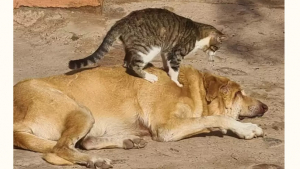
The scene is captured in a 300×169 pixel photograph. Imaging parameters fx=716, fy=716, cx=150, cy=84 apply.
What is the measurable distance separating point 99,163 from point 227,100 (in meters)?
1.59

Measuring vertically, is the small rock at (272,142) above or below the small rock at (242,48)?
below

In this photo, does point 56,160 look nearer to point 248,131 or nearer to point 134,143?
point 134,143

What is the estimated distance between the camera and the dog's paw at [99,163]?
6266 mm

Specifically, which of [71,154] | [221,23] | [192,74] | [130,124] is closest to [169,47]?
[192,74]

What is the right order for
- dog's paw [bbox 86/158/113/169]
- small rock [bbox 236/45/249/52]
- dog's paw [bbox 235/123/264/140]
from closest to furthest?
dog's paw [bbox 86/158/113/169] < dog's paw [bbox 235/123/264/140] < small rock [bbox 236/45/249/52]

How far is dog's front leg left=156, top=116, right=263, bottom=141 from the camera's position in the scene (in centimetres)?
680

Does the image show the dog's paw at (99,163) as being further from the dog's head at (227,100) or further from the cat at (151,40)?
the dog's head at (227,100)

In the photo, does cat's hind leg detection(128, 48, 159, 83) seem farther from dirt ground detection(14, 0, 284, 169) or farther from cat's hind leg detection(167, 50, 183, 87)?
dirt ground detection(14, 0, 284, 169)

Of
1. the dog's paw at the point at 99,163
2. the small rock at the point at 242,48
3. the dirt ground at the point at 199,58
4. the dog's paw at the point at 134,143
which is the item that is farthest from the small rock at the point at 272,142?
the small rock at the point at 242,48

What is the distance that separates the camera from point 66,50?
9188 millimetres

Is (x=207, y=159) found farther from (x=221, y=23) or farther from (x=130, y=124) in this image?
(x=221, y=23)

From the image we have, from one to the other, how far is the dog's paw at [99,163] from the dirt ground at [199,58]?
93mm

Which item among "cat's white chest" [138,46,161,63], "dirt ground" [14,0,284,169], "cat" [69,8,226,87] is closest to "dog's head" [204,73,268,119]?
"dirt ground" [14,0,284,169]

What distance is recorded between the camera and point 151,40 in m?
7.44
